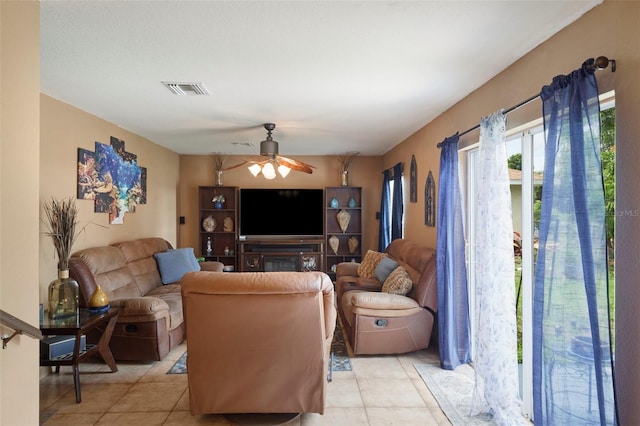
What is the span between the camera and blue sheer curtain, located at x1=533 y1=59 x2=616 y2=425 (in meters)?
1.67

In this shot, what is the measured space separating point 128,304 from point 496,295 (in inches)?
126

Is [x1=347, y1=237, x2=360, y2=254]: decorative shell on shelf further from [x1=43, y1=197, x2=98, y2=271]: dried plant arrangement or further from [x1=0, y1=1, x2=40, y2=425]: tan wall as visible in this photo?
[x1=0, y1=1, x2=40, y2=425]: tan wall

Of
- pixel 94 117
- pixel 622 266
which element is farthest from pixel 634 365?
pixel 94 117

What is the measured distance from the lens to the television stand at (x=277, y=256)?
659 cm

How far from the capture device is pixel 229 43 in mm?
2289

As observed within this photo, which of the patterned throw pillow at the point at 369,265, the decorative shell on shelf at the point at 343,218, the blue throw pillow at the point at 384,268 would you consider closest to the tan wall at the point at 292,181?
the decorative shell on shelf at the point at 343,218

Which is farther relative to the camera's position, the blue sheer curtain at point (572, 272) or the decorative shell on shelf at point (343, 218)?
the decorative shell on shelf at point (343, 218)

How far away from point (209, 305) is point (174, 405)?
108cm

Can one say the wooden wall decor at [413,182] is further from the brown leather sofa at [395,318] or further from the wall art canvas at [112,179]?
the wall art canvas at [112,179]

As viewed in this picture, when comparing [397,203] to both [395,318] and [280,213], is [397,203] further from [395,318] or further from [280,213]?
[395,318]

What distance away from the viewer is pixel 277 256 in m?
6.58

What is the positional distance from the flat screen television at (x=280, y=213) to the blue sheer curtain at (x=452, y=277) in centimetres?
369

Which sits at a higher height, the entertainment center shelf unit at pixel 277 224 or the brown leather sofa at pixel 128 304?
the entertainment center shelf unit at pixel 277 224

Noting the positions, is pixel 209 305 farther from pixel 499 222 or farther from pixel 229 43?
pixel 499 222
